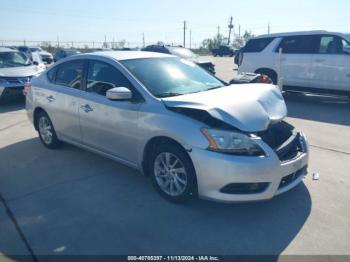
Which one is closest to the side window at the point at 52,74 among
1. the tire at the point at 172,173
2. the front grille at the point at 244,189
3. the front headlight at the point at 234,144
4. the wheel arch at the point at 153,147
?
the wheel arch at the point at 153,147

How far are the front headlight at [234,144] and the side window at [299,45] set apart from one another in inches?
273

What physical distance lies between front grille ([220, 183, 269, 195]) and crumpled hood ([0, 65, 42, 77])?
8.67 metres

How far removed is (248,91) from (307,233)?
5.60 ft

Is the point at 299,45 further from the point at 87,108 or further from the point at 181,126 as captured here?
the point at 181,126

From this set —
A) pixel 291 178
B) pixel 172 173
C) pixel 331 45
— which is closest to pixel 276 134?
pixel 291 178

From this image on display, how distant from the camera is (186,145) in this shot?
10.9 ft

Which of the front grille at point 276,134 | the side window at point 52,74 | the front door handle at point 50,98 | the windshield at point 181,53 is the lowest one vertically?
the front grille at point 276,134

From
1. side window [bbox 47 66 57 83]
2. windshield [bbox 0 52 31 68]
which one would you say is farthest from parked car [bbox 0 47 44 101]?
side window [bbox 47 66 57 83]

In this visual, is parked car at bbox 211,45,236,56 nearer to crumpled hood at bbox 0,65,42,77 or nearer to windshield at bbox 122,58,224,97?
crumpled hood at bbox 0,65,42,77

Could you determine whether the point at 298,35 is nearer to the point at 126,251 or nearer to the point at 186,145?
the point at 186,145

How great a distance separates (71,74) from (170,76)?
170 centimetres

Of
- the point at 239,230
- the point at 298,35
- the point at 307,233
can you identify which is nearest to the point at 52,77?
the point at 239,230

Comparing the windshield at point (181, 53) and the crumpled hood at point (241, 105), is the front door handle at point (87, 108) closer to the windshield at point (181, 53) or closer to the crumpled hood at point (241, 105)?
the crumpled hood at point (241, 105)

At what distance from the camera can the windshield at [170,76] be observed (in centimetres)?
399
